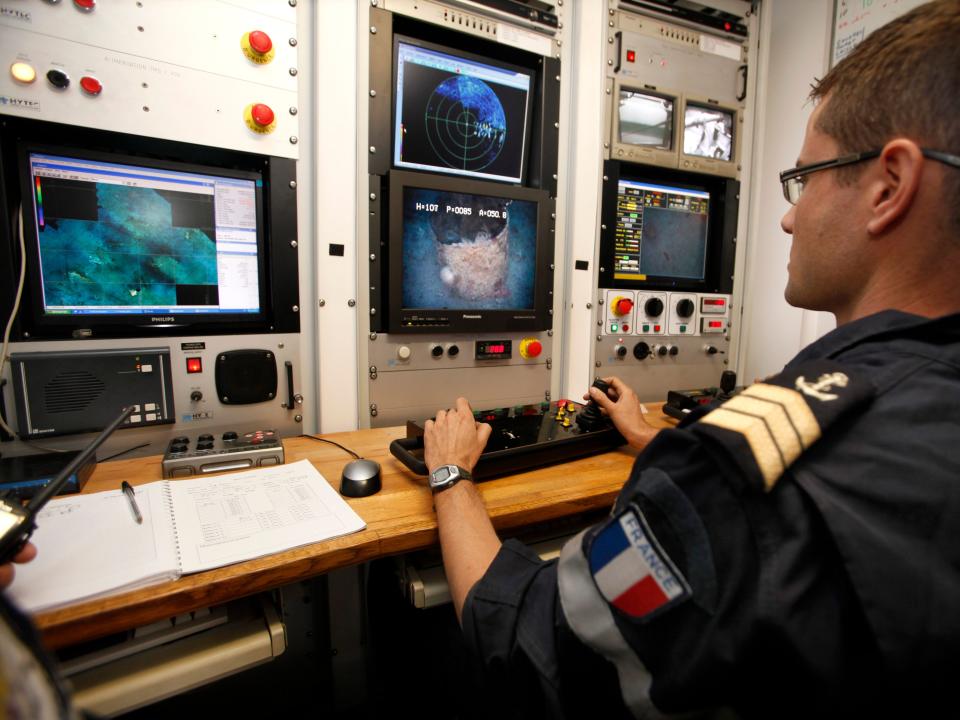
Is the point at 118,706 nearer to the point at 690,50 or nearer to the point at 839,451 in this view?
the point at 839,451

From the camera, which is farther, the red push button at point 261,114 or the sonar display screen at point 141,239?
the red push button at point 261,114

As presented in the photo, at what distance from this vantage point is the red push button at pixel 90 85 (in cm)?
103

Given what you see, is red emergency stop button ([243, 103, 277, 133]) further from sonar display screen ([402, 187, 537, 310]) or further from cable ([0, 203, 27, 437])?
cable ([0, 203, 27, 437])

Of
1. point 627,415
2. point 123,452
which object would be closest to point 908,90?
point 627,415

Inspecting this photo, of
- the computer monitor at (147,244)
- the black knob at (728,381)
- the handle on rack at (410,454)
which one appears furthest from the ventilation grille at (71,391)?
the black knob at (728,381)

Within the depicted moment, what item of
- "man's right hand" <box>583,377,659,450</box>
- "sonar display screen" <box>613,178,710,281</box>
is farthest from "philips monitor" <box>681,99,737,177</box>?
"man's right hand" <box>583,377,659,450</box>

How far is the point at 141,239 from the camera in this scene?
1150 mm

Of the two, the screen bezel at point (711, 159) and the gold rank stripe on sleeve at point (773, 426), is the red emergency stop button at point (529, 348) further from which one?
the gold rank stripe on sleeve at point (773, 426)

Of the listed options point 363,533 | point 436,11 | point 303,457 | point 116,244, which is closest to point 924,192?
point 363,533

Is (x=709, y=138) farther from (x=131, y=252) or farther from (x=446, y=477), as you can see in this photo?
(x=131, y=252)

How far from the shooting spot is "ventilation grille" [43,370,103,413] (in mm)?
1061

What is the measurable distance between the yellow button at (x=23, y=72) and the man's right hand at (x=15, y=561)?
1.01m

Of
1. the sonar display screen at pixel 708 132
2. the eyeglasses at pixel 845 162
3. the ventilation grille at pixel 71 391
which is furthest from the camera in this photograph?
the sonar display screen at pixel 708 132

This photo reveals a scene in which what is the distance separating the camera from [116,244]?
1.12 m
